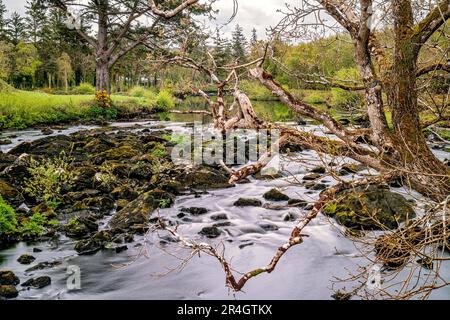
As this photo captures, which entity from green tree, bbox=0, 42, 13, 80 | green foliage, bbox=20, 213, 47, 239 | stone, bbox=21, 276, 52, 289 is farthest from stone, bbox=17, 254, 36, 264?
green tree, bbox=0, 42, 13, 80

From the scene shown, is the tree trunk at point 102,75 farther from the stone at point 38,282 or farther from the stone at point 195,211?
the stone at point 38,282

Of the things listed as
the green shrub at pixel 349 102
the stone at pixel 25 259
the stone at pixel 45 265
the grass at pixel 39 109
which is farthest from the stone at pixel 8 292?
the grass at pixel 39 109

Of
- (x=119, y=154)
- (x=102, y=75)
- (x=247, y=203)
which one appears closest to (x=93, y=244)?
(x=247, y=203)

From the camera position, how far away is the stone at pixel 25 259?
655 centimetres

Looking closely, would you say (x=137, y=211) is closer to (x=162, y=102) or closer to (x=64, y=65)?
(x=162, y=102)

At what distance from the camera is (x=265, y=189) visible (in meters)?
11.5

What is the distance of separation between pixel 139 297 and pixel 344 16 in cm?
499

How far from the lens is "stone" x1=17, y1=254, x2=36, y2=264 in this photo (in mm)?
6547

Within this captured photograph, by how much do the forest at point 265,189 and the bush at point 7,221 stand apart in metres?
0.04

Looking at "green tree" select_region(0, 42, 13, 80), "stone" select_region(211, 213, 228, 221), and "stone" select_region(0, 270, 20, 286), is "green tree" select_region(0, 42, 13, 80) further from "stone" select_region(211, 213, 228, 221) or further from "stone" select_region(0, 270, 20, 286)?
"stone" select_region(0, 270, 20, 286)

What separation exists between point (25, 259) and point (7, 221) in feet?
3.80

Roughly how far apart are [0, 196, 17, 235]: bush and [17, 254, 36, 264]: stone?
2.95 feet

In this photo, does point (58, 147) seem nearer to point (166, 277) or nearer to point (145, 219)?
point (145, 219)
